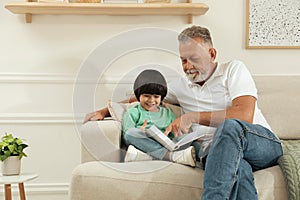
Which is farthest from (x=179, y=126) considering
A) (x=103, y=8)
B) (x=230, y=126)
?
(x=103, y=8)

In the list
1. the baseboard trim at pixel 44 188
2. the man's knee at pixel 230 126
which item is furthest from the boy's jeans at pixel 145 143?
the baseboard trim at pixel 44 188

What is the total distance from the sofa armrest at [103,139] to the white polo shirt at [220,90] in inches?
13.3

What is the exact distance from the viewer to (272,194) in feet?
6.38

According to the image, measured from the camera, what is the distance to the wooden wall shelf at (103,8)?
2.78m

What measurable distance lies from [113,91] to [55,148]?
48 centimetres

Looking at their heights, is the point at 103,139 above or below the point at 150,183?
above

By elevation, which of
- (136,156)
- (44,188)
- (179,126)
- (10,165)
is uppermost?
(179,126)

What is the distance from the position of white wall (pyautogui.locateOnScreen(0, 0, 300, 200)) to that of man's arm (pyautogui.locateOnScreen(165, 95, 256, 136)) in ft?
2.73

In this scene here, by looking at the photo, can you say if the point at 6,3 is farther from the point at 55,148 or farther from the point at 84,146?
the point at 84,146

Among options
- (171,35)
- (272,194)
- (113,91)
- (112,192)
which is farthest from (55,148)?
(272,194)

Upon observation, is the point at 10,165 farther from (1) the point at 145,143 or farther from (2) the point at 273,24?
(2) the point at 273,24

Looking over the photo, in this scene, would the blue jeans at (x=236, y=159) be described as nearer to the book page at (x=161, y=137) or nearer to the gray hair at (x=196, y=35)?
the book page at (x=161, y=137)

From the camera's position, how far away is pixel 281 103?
9.11 feet

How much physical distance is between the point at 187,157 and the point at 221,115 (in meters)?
0.31
